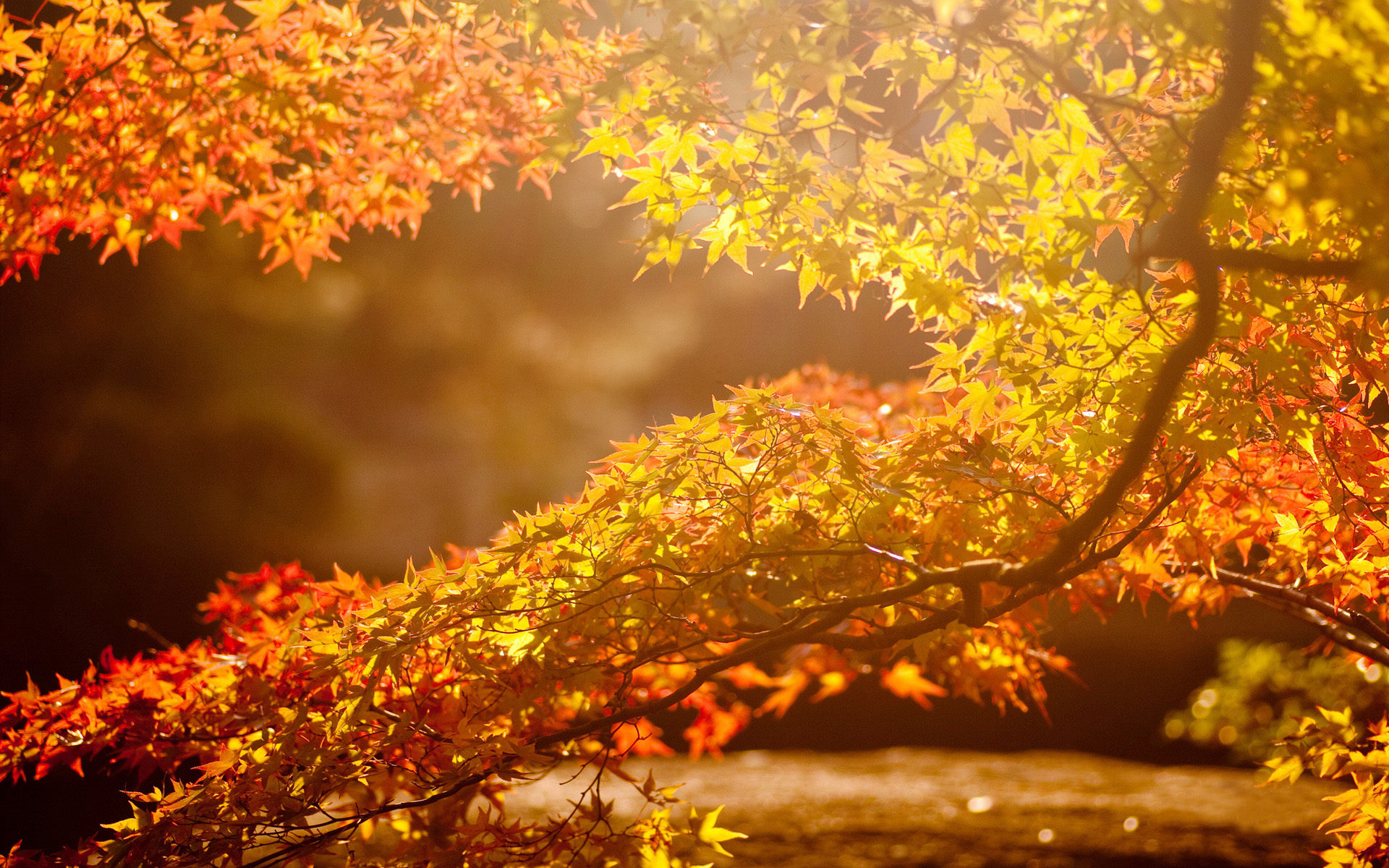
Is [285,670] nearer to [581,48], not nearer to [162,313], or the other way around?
[581,48]

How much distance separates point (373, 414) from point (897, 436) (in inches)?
547

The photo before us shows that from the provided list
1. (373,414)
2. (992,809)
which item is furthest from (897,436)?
(373,414)

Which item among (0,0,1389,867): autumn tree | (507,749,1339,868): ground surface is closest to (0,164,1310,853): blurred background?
(507,749,1339,868): ground surface

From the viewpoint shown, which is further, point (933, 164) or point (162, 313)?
point (162, 313)

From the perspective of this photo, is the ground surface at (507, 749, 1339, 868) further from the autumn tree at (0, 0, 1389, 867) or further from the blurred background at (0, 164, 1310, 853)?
the autumn tree at (0, 0, 1389, 867)

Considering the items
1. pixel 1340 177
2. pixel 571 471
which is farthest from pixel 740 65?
pixel 571 471

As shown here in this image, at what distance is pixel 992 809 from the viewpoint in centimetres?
579

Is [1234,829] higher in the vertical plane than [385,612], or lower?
lower

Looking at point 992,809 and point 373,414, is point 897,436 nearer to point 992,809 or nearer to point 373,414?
point 992,809

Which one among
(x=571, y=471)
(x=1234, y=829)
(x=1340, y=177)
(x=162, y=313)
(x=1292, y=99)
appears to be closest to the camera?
(x=1340, y=177)

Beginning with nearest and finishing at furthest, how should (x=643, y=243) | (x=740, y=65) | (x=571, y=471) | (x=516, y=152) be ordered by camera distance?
(x=740, y=65)
(x=643, y=243)
(x=516, y=152)
(x=571, y=471)

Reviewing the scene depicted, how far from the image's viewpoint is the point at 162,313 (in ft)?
37.3

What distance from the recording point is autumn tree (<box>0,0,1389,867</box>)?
1789mm

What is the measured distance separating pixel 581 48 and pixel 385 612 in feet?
5.90
